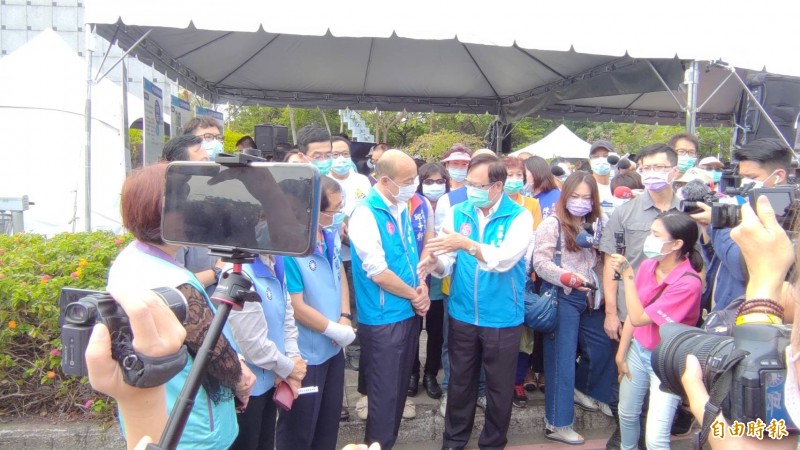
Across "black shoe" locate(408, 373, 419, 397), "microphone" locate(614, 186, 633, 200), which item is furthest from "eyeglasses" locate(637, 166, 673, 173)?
"black shoe" locate(408, 373, 419, 397)

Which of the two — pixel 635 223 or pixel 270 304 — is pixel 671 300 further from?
pixel 270 304

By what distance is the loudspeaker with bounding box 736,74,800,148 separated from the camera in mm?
5645

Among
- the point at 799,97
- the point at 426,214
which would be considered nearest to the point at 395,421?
the point at 426,214

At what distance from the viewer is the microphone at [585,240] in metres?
3.62

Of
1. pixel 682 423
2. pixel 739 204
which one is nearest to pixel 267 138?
pixel 682 423

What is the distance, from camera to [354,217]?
3.22 metres

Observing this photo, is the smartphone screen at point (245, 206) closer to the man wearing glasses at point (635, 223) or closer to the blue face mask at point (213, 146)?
the blue face mask at point (213, 146)

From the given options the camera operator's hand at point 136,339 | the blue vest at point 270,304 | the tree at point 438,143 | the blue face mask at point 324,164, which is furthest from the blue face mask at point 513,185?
the tree at point 438,143

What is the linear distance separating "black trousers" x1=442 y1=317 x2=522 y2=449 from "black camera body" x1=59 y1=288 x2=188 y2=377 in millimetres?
2564

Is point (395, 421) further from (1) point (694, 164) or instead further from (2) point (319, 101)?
(2) point (319, 101)

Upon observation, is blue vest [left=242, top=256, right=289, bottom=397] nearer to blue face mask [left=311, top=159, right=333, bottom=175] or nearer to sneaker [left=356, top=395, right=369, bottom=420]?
sneaker [left=356, top=395, right=369, bottom=420]

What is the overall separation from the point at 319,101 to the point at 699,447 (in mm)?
8690

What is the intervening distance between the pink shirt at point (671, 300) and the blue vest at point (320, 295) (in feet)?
5.68

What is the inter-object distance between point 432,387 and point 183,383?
2.90 metres
